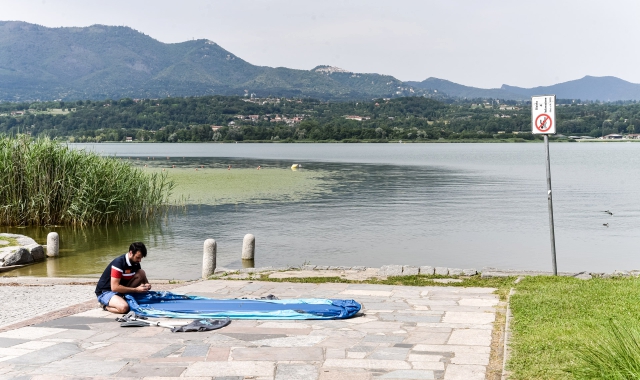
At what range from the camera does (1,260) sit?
1686cm

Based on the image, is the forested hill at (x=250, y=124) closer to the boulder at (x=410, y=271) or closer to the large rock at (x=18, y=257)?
the large rock at (x=18, y=257)

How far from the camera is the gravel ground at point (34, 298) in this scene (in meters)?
10.1

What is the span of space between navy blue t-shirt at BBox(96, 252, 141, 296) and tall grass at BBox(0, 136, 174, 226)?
48.1 ft

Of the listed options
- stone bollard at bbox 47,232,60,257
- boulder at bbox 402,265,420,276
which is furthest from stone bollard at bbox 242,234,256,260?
boulder at bbox 402,265,420,276

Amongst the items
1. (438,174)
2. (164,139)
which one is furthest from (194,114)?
(438,174)

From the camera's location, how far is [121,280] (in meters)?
10.0

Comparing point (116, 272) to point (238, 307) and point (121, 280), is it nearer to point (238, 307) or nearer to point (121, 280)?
point (121, 280)

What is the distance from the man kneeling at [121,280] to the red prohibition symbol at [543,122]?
7466 mm

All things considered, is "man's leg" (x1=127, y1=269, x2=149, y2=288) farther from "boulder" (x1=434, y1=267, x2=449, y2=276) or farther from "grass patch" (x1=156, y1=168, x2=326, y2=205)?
"grass patch" (x1=156, y1=168, x2=326, y2=205)

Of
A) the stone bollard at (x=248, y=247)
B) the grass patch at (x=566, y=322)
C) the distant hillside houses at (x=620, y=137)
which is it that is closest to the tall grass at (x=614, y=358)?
the grass patch at (x=566, y=322)

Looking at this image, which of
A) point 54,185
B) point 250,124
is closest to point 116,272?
point 54,185

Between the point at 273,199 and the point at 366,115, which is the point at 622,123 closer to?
the point at 366,115

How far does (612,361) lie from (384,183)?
141 feet

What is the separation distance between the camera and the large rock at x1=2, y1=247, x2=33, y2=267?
17.1 meters
